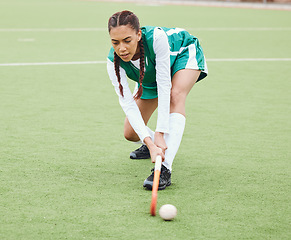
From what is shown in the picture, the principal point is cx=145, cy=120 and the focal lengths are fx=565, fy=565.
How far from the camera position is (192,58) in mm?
4184

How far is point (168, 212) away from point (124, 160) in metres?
1.36

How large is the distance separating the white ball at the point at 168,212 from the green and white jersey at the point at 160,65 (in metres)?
0.72

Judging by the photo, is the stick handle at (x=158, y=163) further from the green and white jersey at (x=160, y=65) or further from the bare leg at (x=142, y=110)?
the bare leg at (x=142, y=110)

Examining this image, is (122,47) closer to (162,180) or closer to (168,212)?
(162,180)

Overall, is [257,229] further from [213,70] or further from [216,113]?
[213,70]

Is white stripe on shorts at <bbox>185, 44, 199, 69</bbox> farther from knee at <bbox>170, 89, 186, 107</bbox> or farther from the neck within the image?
the neck

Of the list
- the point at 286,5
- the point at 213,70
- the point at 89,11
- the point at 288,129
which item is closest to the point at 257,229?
the point at 288,129

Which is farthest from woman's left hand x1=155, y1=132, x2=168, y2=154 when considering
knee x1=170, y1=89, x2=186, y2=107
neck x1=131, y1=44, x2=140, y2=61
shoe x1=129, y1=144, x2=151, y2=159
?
shoe x1=129, y1=144, x2=151, y2=159

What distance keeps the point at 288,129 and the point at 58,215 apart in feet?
9.59

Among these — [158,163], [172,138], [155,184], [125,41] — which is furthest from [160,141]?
[125,41]

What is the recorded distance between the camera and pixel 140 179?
408 cm

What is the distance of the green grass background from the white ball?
4 cm

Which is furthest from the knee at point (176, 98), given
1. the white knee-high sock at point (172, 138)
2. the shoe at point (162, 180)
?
the shoe at point (162, 180)

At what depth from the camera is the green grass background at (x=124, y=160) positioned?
325cm
